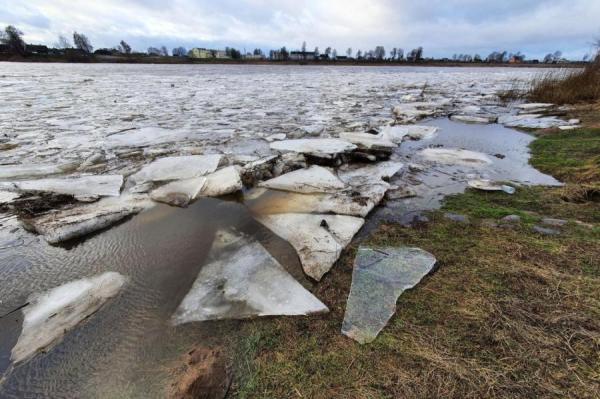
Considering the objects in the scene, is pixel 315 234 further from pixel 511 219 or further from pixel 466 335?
pixel 511 219

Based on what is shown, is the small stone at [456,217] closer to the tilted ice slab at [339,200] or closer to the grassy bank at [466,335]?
the grassy bank at [466,335]

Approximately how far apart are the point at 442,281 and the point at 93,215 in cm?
256

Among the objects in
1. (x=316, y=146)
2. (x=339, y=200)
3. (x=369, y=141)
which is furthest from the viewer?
(x=369, y=141)

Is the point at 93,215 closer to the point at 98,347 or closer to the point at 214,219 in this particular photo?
the point at 214,219

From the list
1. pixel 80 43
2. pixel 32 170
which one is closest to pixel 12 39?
pixel 80 43

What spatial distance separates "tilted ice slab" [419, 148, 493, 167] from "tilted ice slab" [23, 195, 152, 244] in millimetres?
3565

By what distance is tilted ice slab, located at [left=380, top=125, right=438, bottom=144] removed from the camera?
486 cm

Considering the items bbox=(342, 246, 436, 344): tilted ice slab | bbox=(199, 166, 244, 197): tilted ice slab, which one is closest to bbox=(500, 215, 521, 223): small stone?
bbox=(342, 246, 436, 344): tilted ice slab

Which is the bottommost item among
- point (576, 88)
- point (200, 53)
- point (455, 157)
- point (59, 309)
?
point (59, 309)

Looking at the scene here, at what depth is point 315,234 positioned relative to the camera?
2133mm

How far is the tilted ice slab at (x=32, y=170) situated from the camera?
2988 millimetres

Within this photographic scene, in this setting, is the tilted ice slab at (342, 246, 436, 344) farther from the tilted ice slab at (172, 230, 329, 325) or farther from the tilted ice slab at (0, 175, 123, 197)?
the tilted ice slab at (0, 175, 123, 197)

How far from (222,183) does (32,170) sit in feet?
7.14

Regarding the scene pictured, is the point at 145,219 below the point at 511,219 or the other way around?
below
